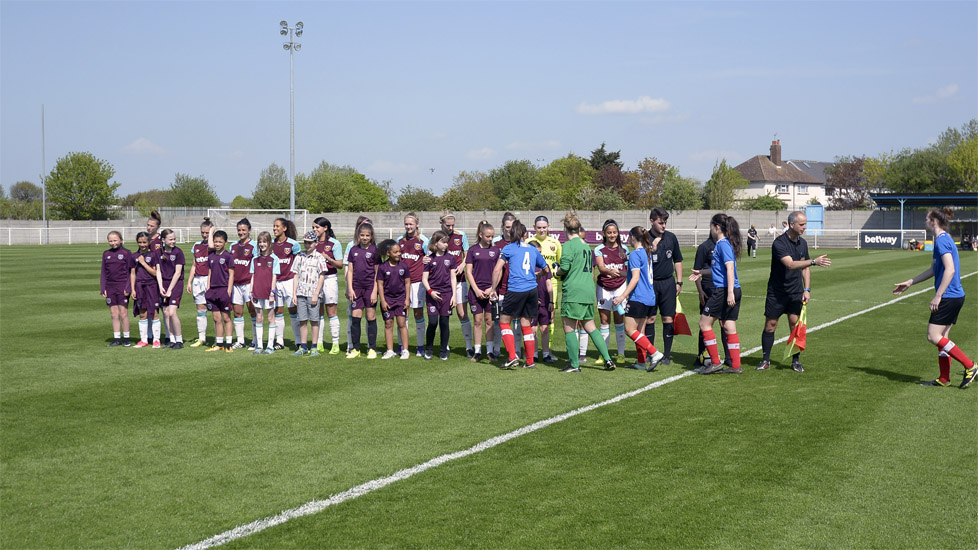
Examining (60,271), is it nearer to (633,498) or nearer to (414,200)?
(633,498)

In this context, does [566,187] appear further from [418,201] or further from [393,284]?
[393,284]

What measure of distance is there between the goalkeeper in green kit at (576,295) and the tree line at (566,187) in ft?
205

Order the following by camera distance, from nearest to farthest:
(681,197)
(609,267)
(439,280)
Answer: (609,267) → (439,280) → (681,197)

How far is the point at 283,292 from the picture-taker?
11.8 m

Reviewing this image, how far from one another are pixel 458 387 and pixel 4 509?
4.95 metres

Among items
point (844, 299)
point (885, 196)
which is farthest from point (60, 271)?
point (885, 196)

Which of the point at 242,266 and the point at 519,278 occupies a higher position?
the point at 242,266

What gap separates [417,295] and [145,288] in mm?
4621

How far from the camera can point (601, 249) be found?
1038cm

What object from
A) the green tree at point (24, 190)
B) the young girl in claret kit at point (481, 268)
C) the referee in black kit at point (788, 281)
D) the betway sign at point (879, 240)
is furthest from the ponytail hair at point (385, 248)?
the green tree at point (24, 190)

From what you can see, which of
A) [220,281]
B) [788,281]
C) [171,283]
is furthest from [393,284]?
[788,281]

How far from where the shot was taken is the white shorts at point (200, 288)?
12.6 m

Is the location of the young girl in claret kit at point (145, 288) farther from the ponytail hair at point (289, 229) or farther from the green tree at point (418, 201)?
the green tree at point (418, 201)

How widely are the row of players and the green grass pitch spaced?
2.04 feet
